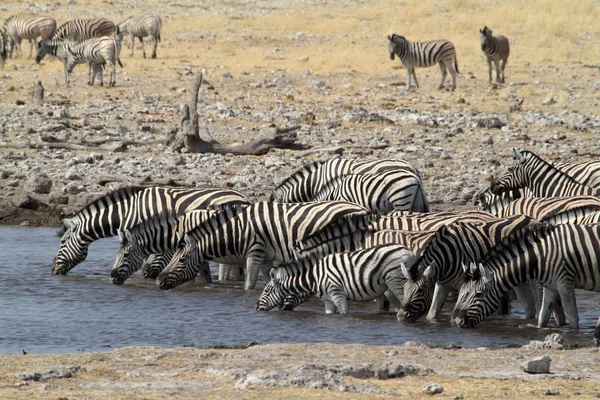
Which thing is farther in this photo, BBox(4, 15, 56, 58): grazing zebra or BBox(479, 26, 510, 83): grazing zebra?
BBox(4, 15, 56, 58): grazing zebra

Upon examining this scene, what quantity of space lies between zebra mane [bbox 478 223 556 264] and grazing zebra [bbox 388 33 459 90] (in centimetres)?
1627

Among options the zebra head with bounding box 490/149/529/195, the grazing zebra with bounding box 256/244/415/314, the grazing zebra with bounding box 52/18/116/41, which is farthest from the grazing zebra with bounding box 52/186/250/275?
the grazing zebra with bounding box 52/18/116/41

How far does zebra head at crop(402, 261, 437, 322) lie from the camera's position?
919cm

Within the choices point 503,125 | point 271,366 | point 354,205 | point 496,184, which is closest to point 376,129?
point 503,125

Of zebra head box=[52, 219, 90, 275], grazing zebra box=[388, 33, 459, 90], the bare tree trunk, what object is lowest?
zebra head box=[52, 219, 90, 275]

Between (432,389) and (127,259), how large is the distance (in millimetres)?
5881

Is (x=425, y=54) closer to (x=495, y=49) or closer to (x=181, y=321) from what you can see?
(x=495, y=49)

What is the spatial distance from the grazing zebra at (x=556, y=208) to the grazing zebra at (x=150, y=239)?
125 inches

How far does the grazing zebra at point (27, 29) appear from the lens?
30.2 meters

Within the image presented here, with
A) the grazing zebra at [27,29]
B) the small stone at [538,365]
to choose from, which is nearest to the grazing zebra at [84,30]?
the grazing zebra at [27,29]

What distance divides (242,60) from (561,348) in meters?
20.9

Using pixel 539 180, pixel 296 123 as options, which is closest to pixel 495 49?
pixel 296 123

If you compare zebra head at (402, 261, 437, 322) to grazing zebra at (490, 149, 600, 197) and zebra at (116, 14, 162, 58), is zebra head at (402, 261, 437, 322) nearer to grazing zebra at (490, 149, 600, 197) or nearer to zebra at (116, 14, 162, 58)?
grazing zebra at (490, 149, 600, 197)

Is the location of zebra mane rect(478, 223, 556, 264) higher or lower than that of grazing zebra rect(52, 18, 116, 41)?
lower
